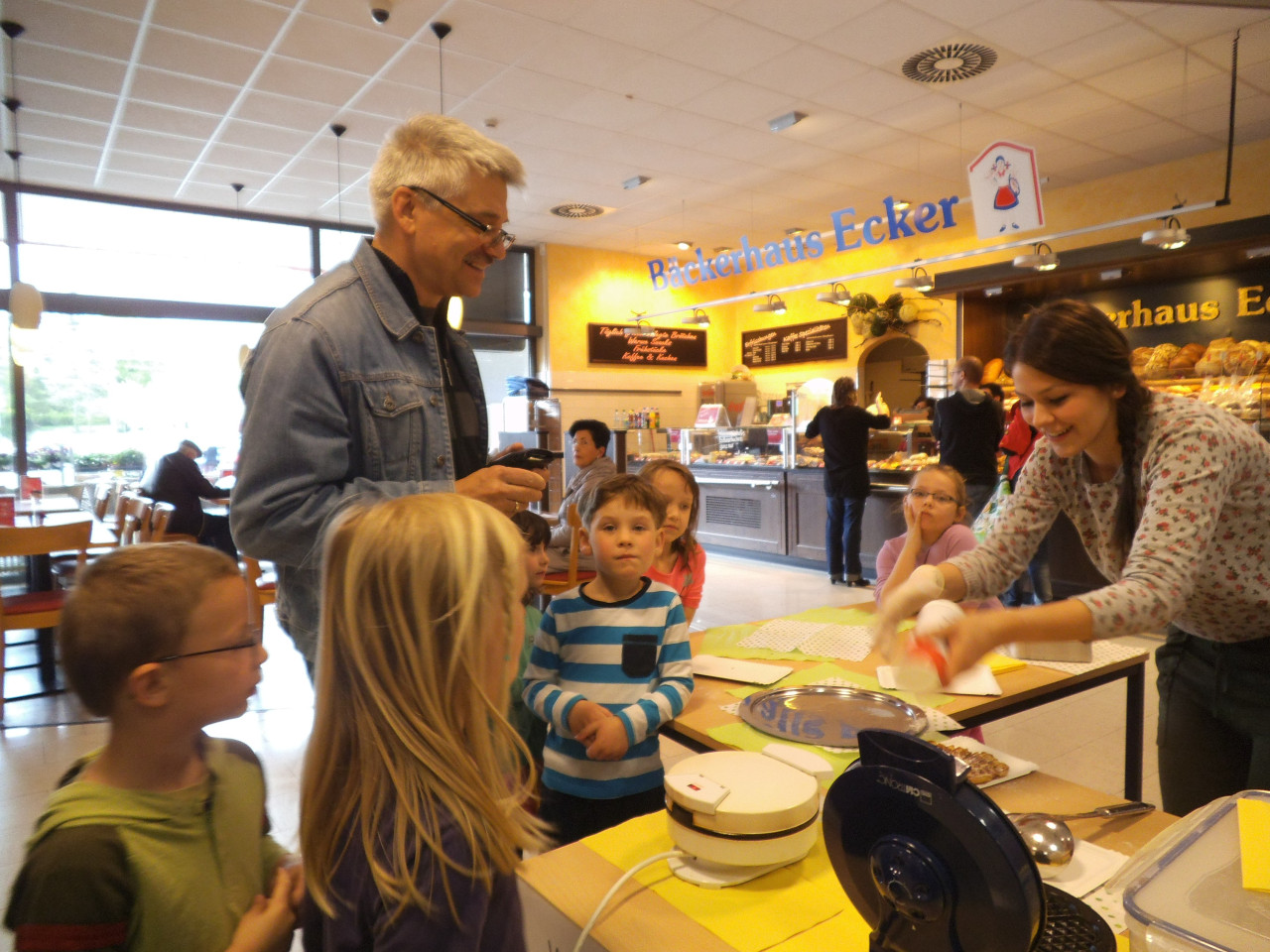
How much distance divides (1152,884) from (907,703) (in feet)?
2.84

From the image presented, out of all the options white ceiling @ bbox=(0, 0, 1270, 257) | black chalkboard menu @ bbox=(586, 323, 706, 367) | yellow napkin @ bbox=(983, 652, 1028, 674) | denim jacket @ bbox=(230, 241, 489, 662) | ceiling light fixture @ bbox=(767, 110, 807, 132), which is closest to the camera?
denim jacket @ bbox=(230, 241, 489, 662)

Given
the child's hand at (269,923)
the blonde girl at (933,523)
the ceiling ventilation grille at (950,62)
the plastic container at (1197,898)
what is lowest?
the child's hand at (269,923)

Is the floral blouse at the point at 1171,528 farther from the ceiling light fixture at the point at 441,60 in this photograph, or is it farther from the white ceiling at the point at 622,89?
the ceiling light fixture at the point at 441,60

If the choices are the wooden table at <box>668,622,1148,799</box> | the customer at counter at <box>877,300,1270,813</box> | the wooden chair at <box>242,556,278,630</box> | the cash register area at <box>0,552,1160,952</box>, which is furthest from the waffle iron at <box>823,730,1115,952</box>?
the wooden chair at <box>242,556,278,630</box>

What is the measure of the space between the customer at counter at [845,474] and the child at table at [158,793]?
5651mm

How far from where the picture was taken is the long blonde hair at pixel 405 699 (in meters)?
0.84

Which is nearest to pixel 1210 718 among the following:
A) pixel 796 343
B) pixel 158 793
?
pixel 158 793

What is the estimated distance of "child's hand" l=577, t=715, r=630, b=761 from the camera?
1.50 m

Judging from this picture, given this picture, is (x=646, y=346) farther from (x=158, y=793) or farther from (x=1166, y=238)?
(x=158, y=793)

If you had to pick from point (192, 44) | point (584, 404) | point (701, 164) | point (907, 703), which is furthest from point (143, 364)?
point (907, 703)

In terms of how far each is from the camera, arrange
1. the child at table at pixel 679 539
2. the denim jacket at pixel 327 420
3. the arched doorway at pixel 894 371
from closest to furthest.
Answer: the denim jacket at pixel 327 420, the child at table at pixel 679 539, the arched doorway at pixel 894 371

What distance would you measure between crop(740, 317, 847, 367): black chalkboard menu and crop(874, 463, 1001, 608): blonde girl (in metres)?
7.20

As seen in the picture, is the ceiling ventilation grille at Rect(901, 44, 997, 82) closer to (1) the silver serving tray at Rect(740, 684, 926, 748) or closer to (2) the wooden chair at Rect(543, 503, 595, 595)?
(2) the wooden chair at Rect(543, 503, 595, 595)

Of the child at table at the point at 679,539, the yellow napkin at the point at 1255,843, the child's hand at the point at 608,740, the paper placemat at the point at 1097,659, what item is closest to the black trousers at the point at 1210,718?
the paper placemat at the point at 1097,659
